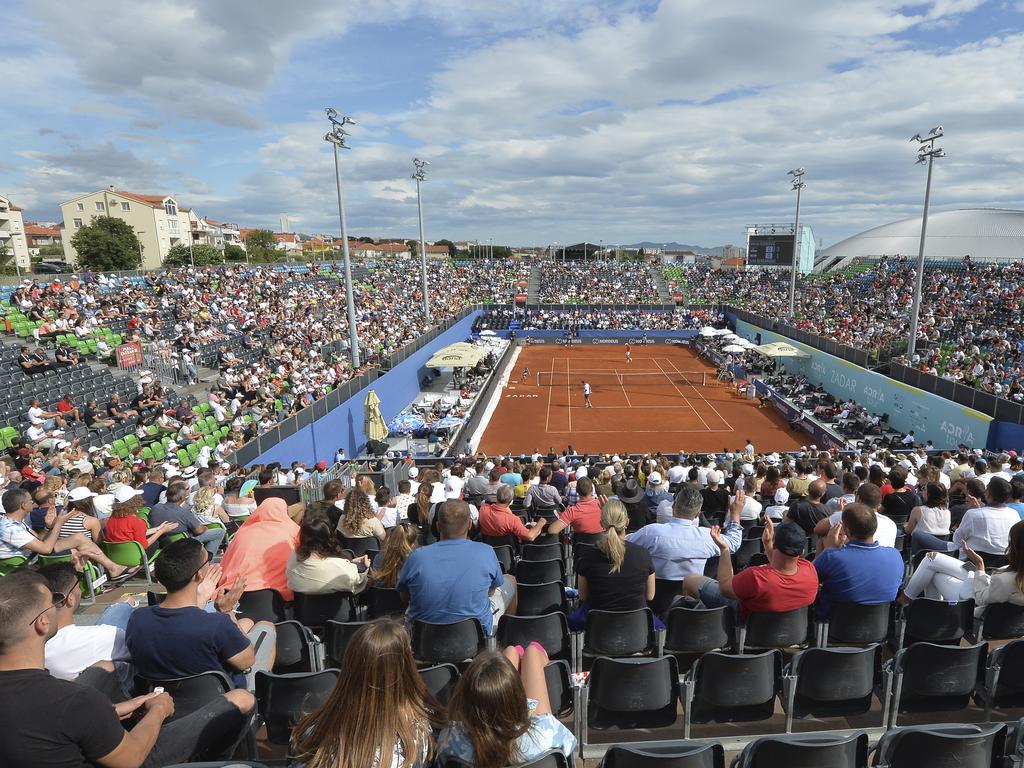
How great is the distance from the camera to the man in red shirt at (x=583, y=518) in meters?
7.50

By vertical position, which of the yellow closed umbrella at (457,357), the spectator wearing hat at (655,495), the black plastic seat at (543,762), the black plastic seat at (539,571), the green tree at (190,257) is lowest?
the yellow closed umbrella at (457,357)

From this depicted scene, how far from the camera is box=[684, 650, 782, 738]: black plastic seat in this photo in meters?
4.18

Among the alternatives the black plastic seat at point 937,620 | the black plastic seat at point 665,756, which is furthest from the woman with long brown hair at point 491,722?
the black plastic seat at point 937,620

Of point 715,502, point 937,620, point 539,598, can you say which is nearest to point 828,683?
point 937,620

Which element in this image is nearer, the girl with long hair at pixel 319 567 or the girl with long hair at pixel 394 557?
the girl with long hair at pixel 319 567

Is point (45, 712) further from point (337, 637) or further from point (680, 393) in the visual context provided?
point (680, 393)

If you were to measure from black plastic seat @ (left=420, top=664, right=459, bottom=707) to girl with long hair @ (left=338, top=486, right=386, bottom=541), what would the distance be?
12.1 feet

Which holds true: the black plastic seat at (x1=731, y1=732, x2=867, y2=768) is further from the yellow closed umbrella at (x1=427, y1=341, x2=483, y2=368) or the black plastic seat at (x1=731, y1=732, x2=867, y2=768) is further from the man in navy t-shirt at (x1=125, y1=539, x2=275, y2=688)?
the yellow closed umbrella at (x1=427, y1=341, x2=483, y2=368)

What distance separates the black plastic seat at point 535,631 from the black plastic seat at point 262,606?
6.50 ft

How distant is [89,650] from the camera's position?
362cm

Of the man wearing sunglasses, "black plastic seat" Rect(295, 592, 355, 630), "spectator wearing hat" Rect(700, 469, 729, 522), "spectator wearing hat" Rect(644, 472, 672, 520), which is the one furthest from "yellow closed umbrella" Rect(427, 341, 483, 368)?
the man wearing sunglasses

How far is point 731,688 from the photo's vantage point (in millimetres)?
4230

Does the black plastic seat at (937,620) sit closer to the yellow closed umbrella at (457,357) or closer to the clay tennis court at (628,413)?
the clay tennis court at (628,413)

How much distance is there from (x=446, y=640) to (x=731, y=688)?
2.07 meters
